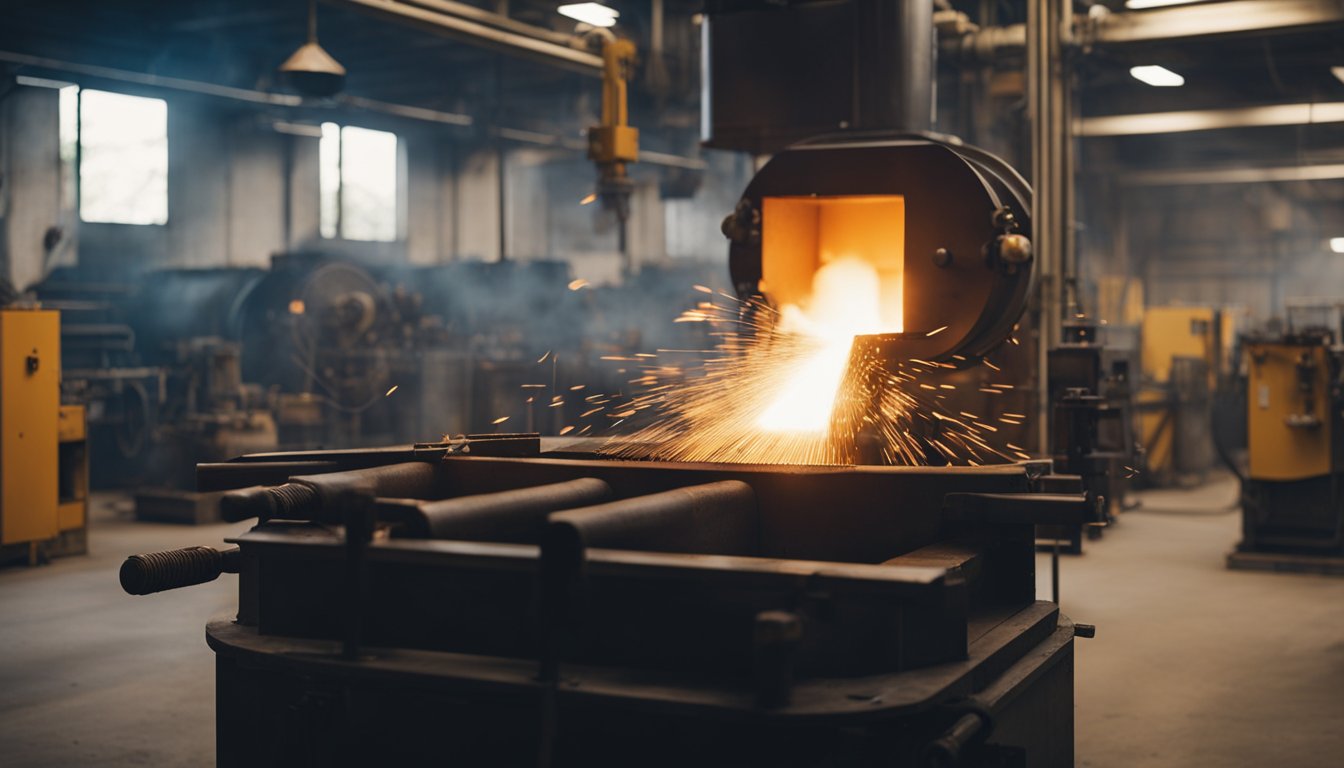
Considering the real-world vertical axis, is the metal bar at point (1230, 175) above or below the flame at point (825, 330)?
above

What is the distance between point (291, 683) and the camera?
7.47 feet

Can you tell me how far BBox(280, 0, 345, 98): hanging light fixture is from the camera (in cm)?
721

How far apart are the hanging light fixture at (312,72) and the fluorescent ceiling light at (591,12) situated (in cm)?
135

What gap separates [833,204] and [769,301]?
0.37 meters

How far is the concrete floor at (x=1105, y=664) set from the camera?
3951 mm

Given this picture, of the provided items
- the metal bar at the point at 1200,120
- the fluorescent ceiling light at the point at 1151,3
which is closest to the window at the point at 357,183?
the metal bar at the point at 1200,120

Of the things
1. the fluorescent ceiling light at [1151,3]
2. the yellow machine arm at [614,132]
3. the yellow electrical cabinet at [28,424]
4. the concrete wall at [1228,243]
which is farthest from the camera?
the concrete wall at [1228,243]

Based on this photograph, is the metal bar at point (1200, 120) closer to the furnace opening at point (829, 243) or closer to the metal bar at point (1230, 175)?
the metal bar at point (1230, 175)

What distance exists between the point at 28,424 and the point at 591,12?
12.7 feet

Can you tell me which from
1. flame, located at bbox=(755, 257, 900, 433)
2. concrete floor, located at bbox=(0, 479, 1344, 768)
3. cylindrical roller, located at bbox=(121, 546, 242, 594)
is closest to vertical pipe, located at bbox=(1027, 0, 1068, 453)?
concrete floor, located at bbox=(0, 479, 1344, 768)

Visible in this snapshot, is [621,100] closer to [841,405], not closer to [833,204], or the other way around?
[833,204]

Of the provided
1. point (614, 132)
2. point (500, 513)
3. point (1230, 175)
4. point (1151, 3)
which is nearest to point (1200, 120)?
point (1230, 175)

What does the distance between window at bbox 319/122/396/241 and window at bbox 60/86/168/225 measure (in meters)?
1.90

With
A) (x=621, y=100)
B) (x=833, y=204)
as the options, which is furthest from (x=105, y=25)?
(x=833, y=204)
